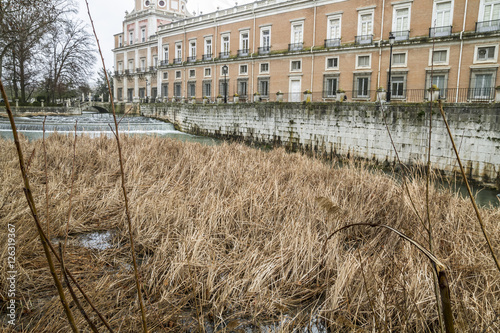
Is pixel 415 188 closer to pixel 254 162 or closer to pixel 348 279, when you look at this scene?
pixel 348 279

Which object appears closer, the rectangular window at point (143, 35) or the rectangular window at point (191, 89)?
the rectangular window at point (191, 89)

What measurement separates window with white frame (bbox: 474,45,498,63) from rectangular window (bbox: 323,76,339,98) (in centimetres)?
892

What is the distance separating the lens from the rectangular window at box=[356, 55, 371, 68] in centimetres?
2517

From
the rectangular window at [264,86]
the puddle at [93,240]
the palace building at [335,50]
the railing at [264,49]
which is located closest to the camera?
the puddle at [93,240]

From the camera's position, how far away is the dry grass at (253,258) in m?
2.90

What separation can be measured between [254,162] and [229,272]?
5.16 m

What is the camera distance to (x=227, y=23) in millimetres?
34750

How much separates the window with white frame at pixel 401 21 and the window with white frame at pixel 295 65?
732 cm

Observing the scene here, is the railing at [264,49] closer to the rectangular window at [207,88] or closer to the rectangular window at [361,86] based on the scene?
the rectangular window at [207,88]

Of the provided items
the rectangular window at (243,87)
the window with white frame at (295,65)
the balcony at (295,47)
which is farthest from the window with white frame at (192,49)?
the window with white frame at (295,65)

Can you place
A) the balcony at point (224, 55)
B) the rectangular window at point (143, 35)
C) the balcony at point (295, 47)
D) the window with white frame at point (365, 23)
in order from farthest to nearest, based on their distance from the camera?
1. the rectangular window at point (143, 35)
2. the balcony at point (224, 55)
3. the balcony at point (295, 47)
4. the window with white frame at point (365, 23)

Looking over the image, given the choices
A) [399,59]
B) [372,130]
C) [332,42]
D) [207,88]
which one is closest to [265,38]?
[332,42]

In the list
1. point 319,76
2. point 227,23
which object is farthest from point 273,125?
point 227,23

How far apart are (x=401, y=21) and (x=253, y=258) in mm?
25150
